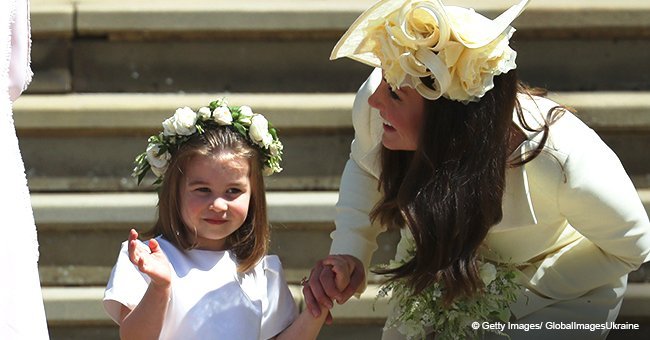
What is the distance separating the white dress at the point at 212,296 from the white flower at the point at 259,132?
1.15 ft

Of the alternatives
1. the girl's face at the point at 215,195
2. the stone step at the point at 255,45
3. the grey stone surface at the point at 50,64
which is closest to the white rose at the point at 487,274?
the girl's face at the point at 215,195

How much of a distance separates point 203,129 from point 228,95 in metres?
0.98

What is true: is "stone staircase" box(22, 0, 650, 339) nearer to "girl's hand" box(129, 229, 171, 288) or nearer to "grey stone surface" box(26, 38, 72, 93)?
"grey stone surface" box(26, 38, 72, 93)

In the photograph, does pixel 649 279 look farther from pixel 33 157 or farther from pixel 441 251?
pixel 33 157

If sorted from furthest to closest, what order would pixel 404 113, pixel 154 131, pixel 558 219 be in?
pixel 154 131 → pixel 558 219 → pixel 404 113

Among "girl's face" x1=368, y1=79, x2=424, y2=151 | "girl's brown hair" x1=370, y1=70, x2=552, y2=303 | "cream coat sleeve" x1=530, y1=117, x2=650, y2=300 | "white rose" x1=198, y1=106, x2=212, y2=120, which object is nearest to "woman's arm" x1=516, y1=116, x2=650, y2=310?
"cream coat sleeve" x1=530, y1=117, x2=650, y2=300

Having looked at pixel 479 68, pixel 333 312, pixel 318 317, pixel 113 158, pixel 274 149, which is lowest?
pixel 333 312

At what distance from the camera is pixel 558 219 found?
11.1 feet

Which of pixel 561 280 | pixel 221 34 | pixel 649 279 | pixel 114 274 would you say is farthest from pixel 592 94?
pixel 114 274

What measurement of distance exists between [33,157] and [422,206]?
185 centimetres

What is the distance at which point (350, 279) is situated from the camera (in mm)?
3357

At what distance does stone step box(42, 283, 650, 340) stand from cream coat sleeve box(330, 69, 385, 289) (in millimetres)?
663

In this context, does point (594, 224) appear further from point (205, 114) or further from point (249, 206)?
point (205, 114)

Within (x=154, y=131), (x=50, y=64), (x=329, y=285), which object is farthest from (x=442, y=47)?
(x=50, y=64)
